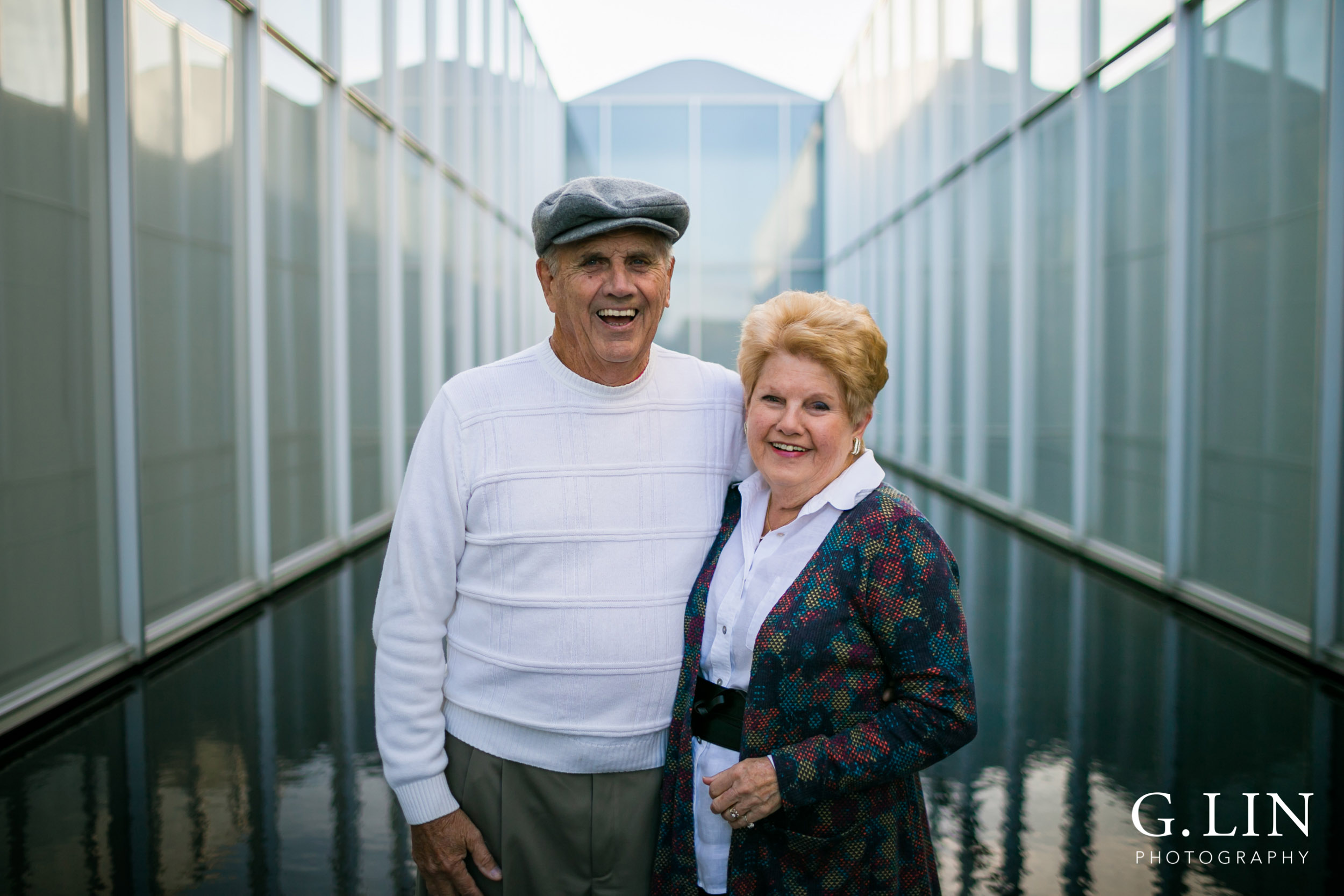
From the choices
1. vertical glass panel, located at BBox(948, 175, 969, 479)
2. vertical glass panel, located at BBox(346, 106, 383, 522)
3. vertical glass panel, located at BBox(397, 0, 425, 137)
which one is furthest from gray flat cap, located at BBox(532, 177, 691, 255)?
A: vertical glass panel, located at BBox(948, 175, 969, 479)

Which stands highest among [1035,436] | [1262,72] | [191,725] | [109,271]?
[1262,72]

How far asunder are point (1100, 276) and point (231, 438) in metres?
6.65

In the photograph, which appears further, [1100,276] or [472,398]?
[1100,276]

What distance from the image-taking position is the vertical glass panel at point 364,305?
8.79 metres

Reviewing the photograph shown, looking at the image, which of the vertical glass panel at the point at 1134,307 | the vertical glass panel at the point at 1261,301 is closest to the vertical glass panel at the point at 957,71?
the vertical glass panel at the point at 1134,307

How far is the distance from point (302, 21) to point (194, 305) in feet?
9.20

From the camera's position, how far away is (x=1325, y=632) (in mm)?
4984

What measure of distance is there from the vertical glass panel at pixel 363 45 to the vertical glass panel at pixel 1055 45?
6164mm

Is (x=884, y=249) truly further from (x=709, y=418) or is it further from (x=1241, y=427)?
(x=709, y=418)

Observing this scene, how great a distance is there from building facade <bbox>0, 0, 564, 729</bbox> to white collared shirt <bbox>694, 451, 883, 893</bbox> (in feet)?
12.2

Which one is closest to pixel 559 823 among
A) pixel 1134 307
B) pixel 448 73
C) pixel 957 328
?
pixel 1134 307

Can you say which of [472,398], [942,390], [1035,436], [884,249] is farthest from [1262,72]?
[884,249]

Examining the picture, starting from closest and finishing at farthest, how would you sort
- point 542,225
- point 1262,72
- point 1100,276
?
point 542,225 < point 1262,72 < point 1100,276

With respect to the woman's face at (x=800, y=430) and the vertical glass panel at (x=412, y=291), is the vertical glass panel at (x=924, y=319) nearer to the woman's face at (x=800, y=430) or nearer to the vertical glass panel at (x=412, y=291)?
the vertical glass panel at (x=412, y=291)
